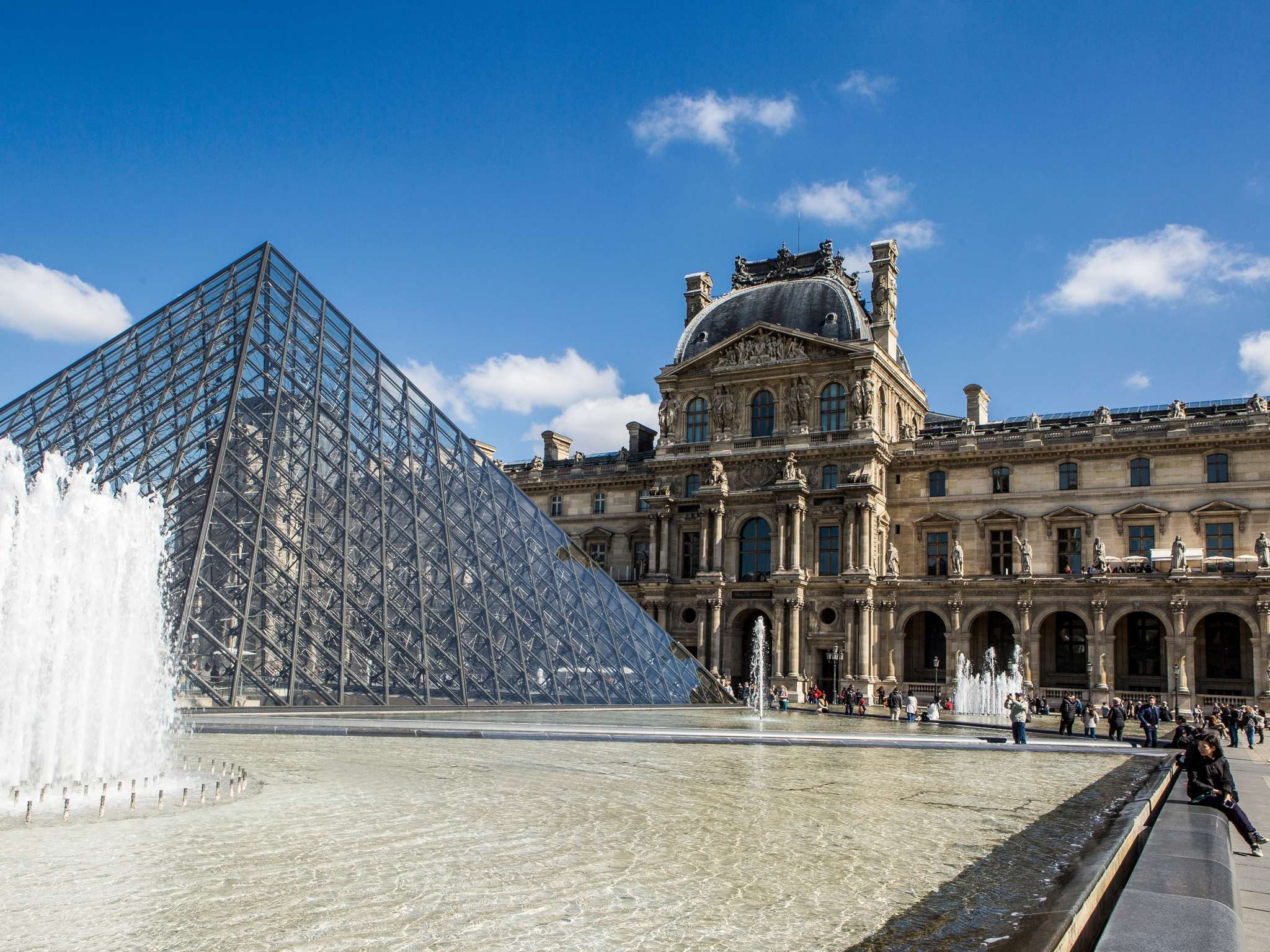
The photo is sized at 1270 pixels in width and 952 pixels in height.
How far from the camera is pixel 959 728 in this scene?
2681 cm

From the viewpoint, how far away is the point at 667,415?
1884 inches

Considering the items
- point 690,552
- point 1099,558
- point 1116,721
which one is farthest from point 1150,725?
point 690,552

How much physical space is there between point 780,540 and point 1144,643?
45.8 ft

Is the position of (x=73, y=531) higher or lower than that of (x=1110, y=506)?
lower

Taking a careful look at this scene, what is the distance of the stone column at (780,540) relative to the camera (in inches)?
1725

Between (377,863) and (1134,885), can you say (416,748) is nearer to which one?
(377,863)

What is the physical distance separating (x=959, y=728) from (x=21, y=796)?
21.3 m

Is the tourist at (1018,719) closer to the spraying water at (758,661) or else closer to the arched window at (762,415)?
the spraying water at (758,661)

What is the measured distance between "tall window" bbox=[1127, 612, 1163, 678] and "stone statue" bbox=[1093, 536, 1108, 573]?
2672 mm

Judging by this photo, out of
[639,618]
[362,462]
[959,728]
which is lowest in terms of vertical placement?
[959,728]

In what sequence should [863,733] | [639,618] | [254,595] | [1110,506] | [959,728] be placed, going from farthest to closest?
[1110,506]
[639,618]
[959,728]
[863,733]
[254,595]

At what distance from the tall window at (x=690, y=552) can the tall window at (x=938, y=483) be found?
9.77 meters

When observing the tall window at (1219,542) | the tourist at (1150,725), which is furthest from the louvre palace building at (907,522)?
the tourist at (1150,725)

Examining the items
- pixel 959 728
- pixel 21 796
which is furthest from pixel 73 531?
pixel 959 728
